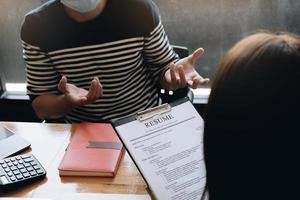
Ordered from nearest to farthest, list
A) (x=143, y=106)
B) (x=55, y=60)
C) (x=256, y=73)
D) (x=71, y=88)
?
(x=256, y=73), (x=71, y=88), (x=55, y=60), (x=143, y=106)

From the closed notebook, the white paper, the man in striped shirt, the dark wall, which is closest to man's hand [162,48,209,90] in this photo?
the man in striped shirt

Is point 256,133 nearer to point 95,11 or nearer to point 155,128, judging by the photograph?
point 155,128

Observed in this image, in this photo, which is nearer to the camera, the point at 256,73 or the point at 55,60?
the point at 256,73

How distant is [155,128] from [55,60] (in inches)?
23.9

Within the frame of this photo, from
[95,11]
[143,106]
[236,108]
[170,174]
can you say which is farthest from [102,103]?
[236,108]

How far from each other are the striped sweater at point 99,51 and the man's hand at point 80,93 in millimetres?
152

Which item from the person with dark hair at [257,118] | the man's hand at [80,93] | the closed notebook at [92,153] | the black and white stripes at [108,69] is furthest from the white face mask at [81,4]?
the person with dark hair at [257,118]

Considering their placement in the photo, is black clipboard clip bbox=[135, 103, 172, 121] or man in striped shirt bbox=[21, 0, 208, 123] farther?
man in striped shirt bbox=[21, 0, 208, 123]

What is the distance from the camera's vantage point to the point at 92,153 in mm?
1197

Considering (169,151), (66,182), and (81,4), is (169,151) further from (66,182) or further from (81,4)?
(81,4)

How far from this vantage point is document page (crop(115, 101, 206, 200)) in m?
1.05

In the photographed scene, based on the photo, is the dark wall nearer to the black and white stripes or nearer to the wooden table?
the black and white stripes

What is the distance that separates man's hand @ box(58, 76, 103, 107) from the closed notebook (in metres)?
0.10

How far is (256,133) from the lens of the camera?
25.5 inches
